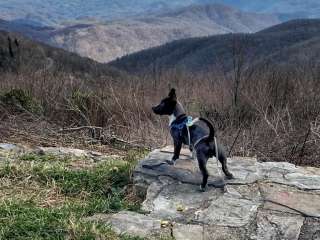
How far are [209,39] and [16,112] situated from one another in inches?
3694

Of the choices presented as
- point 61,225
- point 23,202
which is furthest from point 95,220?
point 23,202

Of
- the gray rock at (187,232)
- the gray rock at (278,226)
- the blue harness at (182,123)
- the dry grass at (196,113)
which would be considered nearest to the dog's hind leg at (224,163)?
the blue harness at (182,123)

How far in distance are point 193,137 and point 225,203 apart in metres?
0.63

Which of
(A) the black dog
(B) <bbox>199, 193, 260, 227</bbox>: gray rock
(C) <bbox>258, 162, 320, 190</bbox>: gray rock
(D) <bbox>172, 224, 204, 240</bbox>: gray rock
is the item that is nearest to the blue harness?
(A) the black dog

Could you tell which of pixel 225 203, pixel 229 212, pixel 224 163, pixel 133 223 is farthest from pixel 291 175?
pixel 133 223

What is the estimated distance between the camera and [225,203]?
4.56 m

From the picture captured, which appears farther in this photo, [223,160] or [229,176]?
[229,176]

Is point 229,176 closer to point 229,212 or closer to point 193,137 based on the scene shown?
point 193,137

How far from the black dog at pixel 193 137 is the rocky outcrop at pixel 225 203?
0.17m

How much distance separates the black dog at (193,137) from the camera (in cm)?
473

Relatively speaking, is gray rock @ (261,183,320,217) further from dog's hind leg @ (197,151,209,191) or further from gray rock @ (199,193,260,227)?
dog's hind leg @ (197,151,209,191)

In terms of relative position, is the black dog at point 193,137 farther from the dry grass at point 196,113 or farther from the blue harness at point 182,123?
the dry grass at point 196,113

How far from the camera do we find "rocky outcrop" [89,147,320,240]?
4.15 meters

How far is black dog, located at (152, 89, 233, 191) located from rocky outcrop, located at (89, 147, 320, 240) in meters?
0.17
